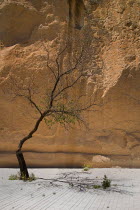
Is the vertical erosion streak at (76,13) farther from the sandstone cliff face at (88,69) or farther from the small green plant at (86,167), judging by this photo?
the small green plant at (86,167)

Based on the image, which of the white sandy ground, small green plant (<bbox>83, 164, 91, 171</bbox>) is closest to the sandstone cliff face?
small green plant (<bbox>83, 164, 91, 171</bbox>)

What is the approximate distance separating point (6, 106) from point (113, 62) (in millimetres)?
4603

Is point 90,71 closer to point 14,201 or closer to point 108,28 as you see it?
point 108,28

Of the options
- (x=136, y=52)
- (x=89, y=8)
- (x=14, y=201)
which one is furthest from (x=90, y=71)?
(x=14, y=201)

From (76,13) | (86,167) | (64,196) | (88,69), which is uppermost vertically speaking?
(76,13)

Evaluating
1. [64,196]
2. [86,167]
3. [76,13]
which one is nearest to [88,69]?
[76,13]

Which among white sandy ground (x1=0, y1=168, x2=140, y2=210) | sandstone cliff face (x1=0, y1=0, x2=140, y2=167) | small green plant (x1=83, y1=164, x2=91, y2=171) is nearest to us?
white sandy ground (x1=0, y1=168, x2=140, y2=210)

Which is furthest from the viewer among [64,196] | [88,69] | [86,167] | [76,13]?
[76,13]

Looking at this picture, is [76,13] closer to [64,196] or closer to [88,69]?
[88,69]

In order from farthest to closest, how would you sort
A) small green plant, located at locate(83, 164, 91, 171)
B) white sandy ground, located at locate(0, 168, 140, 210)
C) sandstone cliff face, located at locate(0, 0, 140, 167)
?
sandstone cliff face, located at locate(0, 0, 140, 167), small green plant, located at locate(83, 164, 91, 171), white sandy ground, located at locate(0, 168, 140, 210)

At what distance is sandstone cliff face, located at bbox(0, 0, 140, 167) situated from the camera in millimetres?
11297

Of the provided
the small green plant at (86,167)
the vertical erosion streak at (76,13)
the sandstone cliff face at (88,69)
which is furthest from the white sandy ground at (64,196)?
the vertical erosion streak at (76,13)

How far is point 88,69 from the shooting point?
12.0 m

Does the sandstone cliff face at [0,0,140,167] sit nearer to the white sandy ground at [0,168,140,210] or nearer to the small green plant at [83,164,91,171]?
the small green plant at [83,164,91,171]
